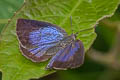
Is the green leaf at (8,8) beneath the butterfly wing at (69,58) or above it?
above

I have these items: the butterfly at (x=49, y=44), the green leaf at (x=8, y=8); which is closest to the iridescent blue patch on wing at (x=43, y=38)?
the butterfly at (x=49, y=44)

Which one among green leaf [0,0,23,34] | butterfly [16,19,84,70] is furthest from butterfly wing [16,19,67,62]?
green leaf [0,0,23,34]

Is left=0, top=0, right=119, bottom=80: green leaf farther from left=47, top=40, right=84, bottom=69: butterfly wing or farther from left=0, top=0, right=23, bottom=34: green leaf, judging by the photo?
left=0, top=0, right=23, bottom=34: green leaf

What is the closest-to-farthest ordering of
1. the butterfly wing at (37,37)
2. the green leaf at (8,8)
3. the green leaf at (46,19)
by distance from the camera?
the green leaf at (46,19) < the butterfly wing at (37,37) < the green leaf at (8,8)

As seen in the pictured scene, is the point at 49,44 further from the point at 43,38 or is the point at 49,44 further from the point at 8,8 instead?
the point at 8,8

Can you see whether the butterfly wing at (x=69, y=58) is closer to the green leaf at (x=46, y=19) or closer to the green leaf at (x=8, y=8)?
the green leaf at (x=46, y=19)

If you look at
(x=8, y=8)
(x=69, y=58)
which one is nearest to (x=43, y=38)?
(x=69, y=58)

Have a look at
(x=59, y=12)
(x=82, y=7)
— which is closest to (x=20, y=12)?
(x=59, y=12)

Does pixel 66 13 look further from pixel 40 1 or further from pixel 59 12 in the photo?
pixel 40 1
